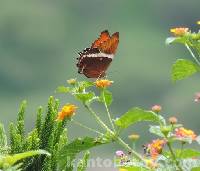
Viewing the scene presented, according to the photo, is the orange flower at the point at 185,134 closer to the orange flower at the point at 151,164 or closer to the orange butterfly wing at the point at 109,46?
the orange flower at the point at 151,164

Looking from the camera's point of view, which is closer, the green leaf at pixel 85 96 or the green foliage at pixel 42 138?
the green leaf at pixel 85 96

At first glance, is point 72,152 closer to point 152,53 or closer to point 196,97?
point 196,97

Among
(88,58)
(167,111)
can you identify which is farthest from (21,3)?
(88,58)

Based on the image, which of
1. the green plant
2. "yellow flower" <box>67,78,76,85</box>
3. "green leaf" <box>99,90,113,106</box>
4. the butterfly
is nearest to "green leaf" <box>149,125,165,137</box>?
the green plant

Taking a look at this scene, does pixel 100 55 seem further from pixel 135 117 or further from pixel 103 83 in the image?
pixel 135 117

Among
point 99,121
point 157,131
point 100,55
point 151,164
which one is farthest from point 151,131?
point 100,55

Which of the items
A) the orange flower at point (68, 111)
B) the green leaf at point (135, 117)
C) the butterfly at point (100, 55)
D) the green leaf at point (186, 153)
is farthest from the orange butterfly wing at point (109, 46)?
the green leaf at point (186, 153)
